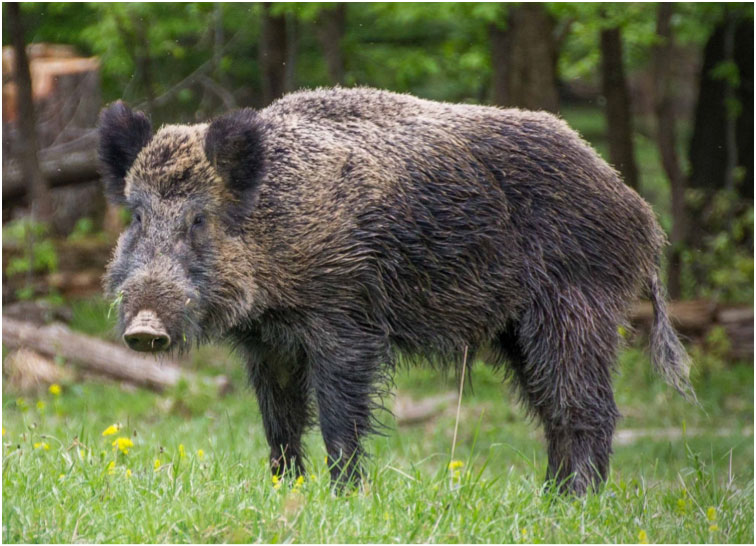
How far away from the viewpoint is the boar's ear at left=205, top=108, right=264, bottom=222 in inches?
207

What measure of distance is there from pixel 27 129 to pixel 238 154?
6306 millimetres

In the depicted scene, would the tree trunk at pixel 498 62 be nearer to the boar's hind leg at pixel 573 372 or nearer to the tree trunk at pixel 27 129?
the tree trunk at pixel 27 129

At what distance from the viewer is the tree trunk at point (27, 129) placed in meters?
10.3

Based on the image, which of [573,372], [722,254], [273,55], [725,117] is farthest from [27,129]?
[725,117]

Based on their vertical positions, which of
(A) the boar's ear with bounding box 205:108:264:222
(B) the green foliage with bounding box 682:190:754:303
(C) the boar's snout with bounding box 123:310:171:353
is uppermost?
(A) the boar's ear with bounding box 205:108:264:222

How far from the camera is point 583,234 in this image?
5824mm

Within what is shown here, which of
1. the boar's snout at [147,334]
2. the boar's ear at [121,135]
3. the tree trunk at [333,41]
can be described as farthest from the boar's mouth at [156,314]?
the tree trunk at [333,41]

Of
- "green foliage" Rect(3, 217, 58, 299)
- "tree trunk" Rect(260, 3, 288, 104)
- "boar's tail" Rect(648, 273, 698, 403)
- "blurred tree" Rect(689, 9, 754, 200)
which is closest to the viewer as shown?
"boar's tail" Rect(648, 273, 698, 403)

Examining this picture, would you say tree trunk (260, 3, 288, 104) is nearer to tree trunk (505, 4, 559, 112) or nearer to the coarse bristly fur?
tree trunk (505, 4, 559, 112)

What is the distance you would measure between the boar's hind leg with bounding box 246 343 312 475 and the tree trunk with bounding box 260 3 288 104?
6.27m

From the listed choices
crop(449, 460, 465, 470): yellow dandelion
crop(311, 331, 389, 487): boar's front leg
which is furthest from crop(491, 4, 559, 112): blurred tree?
crop(449, 460, 465, 470): yellow dandelion

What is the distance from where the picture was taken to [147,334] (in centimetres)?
459

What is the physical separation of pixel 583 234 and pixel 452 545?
233 cm

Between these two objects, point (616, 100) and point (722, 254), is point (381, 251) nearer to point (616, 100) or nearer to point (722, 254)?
point (616, 100)
